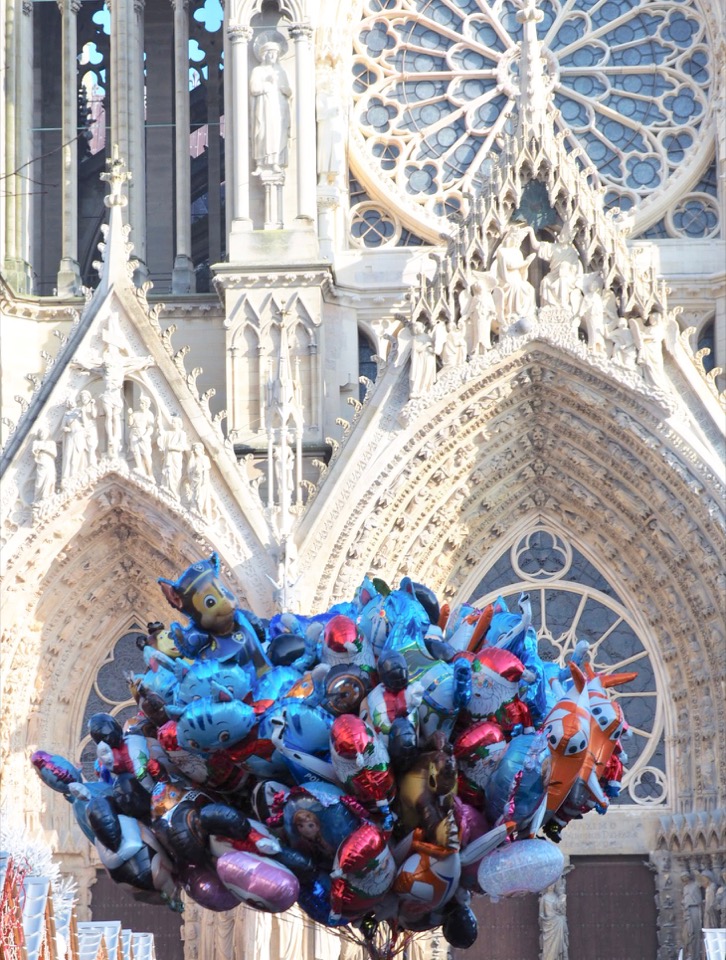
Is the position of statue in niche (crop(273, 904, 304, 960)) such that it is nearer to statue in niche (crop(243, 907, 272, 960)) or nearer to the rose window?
statue in niche (crop(243, 907, 272, 960))

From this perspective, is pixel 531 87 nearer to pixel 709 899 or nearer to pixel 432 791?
pixel 709 899

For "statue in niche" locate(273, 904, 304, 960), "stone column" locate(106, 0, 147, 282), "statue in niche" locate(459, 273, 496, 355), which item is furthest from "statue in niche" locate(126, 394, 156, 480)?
"statue in niche" locate(273, 904, 304, 960)

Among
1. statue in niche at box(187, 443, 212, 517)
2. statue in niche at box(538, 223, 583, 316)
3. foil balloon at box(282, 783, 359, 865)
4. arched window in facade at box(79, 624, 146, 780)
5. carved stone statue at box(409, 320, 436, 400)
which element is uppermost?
statue in niche at box(538, 223, 583, 316)

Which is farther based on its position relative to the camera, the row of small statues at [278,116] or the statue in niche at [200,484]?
the row of small statues at [278,116]

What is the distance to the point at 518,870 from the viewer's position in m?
10.9

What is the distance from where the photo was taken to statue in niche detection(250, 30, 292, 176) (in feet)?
63.2

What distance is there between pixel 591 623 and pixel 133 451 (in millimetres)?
4152

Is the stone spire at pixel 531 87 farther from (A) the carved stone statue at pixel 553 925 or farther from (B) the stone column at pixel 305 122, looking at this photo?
(A) the carved stone statue at pixel 553 925

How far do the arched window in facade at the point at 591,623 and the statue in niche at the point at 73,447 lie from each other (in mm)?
3529

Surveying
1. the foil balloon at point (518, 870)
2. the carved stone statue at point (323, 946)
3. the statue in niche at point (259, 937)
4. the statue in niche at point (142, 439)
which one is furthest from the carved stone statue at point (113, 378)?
the foil balloon at point (518, 870)

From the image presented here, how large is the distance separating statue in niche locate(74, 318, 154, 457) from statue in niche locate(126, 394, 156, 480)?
0.13 meters

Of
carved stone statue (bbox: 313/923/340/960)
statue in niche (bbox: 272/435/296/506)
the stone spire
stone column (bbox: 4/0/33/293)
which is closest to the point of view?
carved stone statue (bbox: 313/923/340/960)

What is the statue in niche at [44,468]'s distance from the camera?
18.2 metres

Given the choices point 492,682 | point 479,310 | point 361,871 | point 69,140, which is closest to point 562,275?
point 479,310
